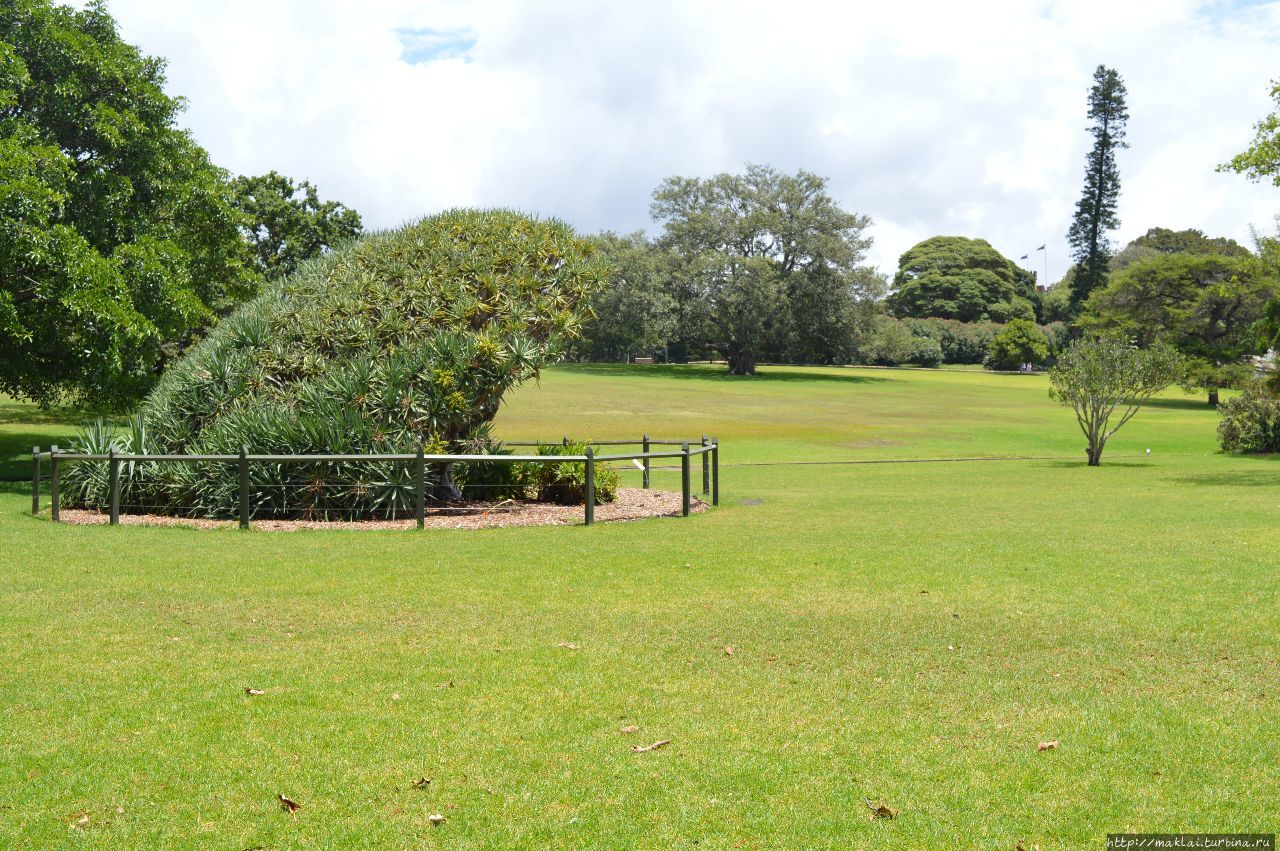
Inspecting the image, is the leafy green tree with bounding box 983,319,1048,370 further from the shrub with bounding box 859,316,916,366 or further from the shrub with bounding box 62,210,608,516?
the shrub with bounding box 62,210,608,516

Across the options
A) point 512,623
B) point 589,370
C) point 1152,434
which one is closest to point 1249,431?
point 1152,434

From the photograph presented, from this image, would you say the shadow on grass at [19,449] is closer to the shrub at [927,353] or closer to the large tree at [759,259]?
the large tree at [759,259]

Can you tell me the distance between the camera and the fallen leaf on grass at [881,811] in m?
5.06

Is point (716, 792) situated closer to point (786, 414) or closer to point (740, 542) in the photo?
point (740, 542)

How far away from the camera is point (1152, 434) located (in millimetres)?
46969

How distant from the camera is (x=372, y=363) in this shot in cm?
1828

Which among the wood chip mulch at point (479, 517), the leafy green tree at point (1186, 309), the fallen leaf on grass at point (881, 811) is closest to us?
the fallen leaf on grass at point (881, 811)

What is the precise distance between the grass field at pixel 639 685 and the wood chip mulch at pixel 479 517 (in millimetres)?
1103

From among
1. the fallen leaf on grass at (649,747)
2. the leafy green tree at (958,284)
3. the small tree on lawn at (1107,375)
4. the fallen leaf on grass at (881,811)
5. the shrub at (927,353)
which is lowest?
the fallen leaf on grass at (649,747)

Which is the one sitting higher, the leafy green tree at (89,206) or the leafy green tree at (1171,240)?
the leafy green tree at (1171,240)

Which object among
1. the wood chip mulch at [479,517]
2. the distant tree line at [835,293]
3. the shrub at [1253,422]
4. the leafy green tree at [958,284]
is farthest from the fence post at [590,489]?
the leafy green tree at [958,284]

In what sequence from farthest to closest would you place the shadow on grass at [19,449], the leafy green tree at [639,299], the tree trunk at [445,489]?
the leafy green tree at [639,299]
the shadow on grass at [19,449]
the tree trunk at [445,489]

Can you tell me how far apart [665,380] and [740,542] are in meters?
58.3

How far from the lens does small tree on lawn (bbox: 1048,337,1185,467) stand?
103ft
